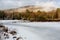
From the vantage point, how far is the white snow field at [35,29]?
3.20 ft

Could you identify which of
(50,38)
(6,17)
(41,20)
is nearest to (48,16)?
(41,20)

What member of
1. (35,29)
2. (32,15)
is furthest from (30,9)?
(35,29)

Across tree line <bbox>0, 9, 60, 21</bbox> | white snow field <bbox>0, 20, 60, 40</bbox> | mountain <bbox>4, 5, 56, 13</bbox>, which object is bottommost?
white snow field <bbox>0, 20, 60, 40</bbox>

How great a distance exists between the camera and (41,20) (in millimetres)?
1014

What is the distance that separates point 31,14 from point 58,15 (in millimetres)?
255

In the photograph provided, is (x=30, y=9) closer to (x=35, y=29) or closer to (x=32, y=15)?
(x=32, y=15)

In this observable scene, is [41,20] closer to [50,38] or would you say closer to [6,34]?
[50,38]

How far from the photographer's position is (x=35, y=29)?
99 centimetres

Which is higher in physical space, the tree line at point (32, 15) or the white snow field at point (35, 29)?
the tree line at point (32, 15)

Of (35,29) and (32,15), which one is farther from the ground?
(32,15)

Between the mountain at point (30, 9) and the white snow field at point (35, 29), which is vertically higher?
the mountain at point (30, 9)

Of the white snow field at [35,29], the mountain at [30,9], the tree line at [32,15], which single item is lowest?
the white snow field at [35,29]

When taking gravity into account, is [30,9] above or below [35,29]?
above

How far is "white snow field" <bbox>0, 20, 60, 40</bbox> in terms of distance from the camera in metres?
0.97
